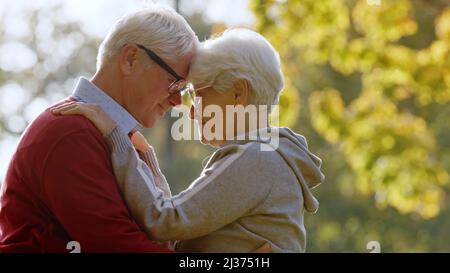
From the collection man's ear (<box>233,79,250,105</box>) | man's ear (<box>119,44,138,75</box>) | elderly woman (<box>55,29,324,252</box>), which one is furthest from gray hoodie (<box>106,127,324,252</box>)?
man's ear (<box>119,44,138,75</box>)

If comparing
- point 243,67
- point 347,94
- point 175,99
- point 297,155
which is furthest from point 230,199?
point 347,94

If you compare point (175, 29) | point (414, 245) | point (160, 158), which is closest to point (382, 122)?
point (414, 245)

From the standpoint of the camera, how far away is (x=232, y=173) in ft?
11.0

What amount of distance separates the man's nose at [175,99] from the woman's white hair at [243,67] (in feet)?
0.57

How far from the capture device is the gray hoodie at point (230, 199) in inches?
131

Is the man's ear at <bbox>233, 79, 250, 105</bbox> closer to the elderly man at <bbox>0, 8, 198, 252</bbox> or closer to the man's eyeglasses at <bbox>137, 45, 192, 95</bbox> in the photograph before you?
the man's eyeglasses at <bbox>137, 45, 192, 95</bbox>

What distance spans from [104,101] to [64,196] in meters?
0.46

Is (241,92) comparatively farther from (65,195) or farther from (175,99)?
(65,195)

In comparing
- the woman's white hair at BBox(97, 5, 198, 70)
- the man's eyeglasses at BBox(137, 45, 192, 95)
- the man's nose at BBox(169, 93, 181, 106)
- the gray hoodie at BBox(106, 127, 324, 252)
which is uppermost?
the woman's white hair at BBox(97, 5, 198, 70)

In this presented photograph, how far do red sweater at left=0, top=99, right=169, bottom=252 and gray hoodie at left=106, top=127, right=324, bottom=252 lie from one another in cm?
6

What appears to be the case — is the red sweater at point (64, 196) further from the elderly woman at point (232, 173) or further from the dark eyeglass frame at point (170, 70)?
the dark eyeglass frame at point (170, 70)

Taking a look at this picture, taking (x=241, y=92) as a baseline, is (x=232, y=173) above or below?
below

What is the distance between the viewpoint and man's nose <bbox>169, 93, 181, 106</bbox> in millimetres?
3723
